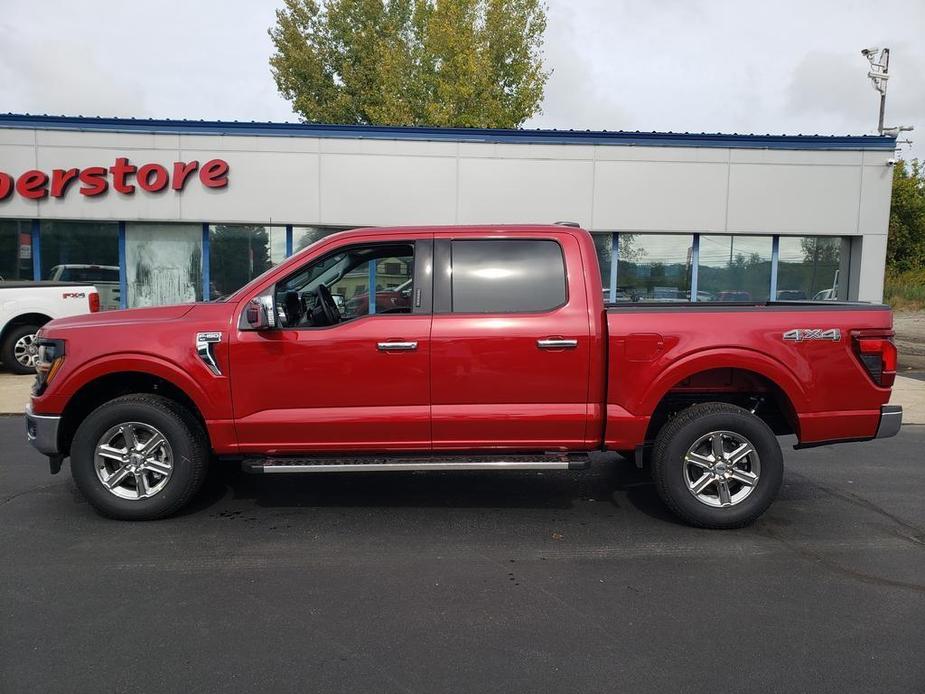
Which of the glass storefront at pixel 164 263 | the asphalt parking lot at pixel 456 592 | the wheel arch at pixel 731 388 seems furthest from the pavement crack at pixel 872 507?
the glass storefront at pixel 164 263

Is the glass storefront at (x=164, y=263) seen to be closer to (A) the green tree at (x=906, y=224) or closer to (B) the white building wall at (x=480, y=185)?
(B) the white building wall at (x=480, y=185)

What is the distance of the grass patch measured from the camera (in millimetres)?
31906

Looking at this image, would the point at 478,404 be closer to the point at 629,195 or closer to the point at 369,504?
the point at 369,504

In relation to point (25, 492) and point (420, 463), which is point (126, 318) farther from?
point (420, 463)

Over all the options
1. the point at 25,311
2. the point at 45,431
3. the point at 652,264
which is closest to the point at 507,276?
the point at 45,431

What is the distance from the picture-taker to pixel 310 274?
16.4ft

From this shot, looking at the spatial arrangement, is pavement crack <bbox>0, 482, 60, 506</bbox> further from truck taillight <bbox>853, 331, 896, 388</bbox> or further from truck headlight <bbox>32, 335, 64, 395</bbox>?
truck taillight <bbox>853, 331, 896, 388</bbox>

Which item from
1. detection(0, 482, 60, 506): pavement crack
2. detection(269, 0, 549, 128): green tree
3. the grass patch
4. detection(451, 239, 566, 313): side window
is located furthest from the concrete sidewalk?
the grass patch

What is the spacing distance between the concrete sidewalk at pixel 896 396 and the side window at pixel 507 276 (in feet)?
21.1

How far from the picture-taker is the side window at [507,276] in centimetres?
482

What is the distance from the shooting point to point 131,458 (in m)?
4.79

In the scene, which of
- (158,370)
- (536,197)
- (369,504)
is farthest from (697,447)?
(536,197)

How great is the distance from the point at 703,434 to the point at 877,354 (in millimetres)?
1279

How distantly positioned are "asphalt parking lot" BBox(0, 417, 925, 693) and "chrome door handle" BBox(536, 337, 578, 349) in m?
1.24
